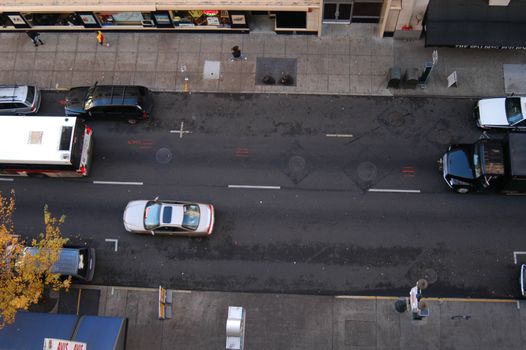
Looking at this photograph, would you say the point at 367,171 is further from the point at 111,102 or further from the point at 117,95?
the point at 111,102

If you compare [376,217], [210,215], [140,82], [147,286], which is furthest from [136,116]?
[376,217]

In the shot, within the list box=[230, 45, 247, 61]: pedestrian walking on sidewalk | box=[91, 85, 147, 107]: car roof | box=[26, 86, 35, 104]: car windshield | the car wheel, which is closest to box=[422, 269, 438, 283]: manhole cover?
the car wheel

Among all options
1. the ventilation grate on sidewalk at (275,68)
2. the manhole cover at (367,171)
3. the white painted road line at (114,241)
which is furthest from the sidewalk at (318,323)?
the ventilation grate on sidewalk at (275,68)

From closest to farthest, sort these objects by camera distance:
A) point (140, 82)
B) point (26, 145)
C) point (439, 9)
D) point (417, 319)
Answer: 1. point (417, 319)
2. point (26, 145)
3. point (439, 9)
4. point (140, 82)

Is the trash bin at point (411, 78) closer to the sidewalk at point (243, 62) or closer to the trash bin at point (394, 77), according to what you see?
the sidewalk at point (243, 62)

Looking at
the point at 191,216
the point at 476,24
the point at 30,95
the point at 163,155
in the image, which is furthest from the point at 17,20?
the point at 476,24

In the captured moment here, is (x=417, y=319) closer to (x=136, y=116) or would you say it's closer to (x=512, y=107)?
(x=512, y=107)
